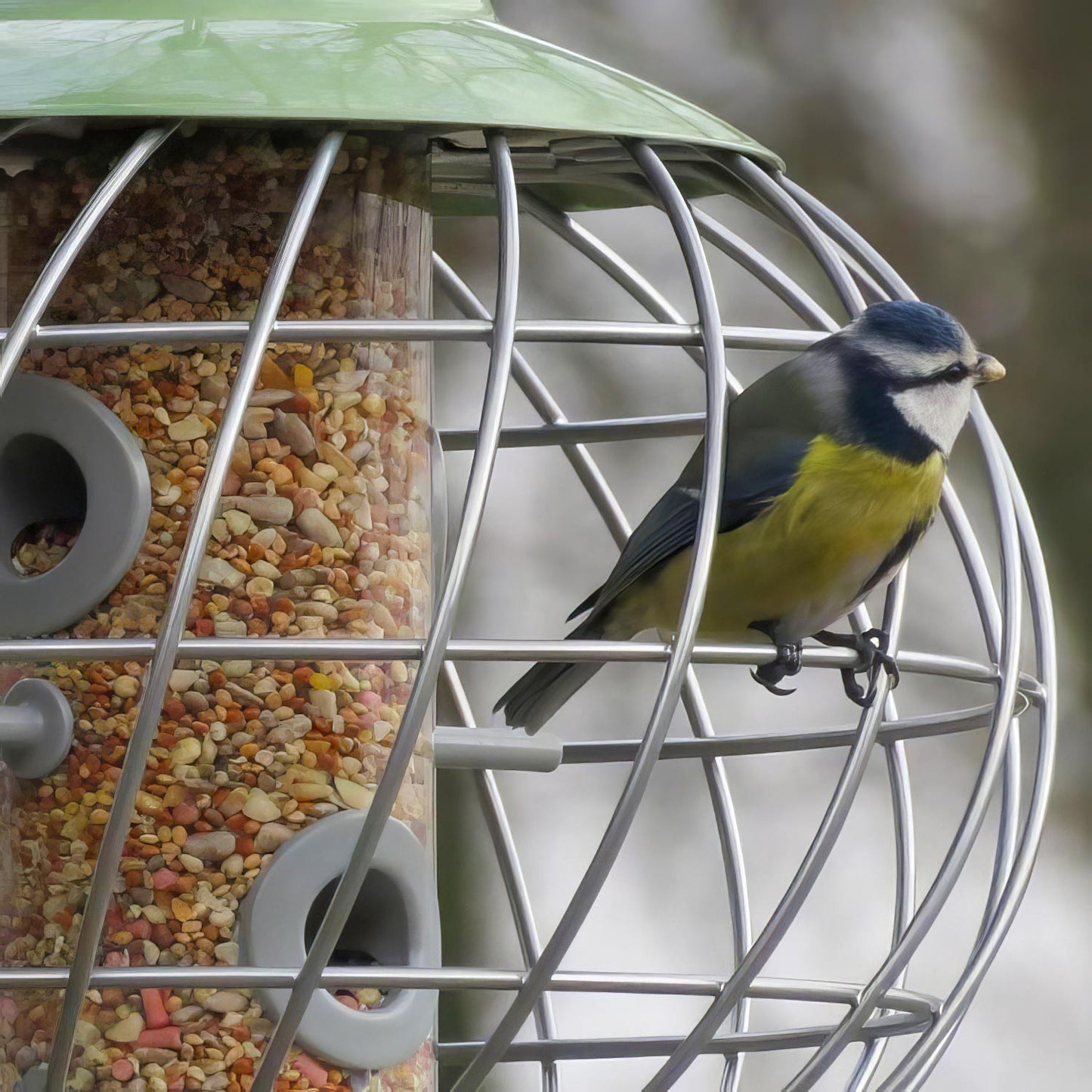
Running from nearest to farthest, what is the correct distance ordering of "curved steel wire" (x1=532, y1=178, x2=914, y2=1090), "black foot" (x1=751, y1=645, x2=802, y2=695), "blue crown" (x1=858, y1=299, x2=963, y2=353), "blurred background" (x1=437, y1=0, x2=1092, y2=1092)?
1. "black foot" (x1=751, y1=645, x2=802, y2=695)
2. "blue crown" (x1=858, y1=299, x2=963, y2=353)
3. "curved steel wire" (x1=532, y1=178, x2=914, y2=1090)
4. "blurred background" (x1=437, y1=0, x2=1092, y2=1092)

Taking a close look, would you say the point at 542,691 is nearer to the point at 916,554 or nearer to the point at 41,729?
the point at 41,729

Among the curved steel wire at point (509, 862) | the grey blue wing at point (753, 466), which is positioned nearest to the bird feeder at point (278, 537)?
the grey blue wing at point (753, 466)

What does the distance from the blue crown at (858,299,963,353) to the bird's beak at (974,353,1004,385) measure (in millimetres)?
31

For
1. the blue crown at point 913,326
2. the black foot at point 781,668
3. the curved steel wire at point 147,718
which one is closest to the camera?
the curved steel wire at point 147,718

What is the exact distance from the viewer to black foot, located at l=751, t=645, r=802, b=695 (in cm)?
153

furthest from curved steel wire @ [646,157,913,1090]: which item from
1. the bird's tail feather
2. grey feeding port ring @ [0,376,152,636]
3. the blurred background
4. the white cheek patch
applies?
the blurred background

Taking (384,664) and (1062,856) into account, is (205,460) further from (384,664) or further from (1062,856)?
(1062,856)

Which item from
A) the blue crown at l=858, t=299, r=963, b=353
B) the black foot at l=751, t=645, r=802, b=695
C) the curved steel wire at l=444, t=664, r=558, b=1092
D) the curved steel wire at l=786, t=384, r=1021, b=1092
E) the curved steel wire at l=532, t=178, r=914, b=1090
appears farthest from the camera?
the curved steel wire at l=444, t=664, r=558, b=1092

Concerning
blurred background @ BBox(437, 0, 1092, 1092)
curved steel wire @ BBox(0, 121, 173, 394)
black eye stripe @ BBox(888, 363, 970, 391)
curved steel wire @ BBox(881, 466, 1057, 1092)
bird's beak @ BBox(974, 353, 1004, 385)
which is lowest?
curved steel wire @ BBox(881, 466, 1057, 1092)

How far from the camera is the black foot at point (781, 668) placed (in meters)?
1.53

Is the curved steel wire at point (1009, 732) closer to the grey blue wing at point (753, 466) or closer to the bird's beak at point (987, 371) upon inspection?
the bird's beak at point (987, 371)

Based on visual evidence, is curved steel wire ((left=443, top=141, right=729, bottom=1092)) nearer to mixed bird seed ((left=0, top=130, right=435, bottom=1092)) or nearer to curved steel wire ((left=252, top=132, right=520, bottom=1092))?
curved steel wire ((left=252, top=132, right=520, bottom=1092))

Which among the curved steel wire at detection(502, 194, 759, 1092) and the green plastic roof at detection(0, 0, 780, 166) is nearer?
the green plastic roof at detection(0, 0, 780, 166)

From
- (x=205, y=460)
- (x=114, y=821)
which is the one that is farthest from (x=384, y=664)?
(x=114, y=821)
